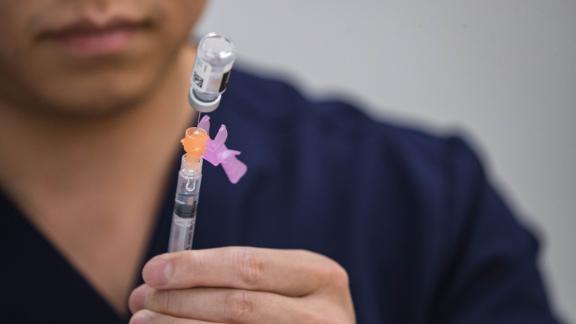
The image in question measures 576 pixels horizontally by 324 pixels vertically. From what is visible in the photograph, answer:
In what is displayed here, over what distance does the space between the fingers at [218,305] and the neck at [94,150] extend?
25cm

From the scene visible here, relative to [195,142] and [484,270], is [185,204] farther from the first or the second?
[484,270]

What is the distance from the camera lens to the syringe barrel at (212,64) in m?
0.34

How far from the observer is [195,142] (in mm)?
367

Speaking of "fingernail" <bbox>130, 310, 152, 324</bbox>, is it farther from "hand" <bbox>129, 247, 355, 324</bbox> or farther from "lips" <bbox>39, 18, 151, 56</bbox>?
"lips" <bbox>39, 18, 151, 56</bbox>

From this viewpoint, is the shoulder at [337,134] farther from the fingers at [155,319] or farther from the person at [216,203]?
the fingers at [155,319]

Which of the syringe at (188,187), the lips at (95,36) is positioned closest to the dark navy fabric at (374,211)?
the lips at (95,36)

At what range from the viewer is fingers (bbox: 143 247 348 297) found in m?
0.40

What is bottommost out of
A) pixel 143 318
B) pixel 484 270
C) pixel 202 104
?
pixel 484 270

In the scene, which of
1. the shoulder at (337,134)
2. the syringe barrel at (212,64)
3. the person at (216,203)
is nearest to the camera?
the syringe barrel at (212,64)

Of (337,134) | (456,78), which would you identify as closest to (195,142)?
(337,134)

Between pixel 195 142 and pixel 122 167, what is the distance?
A: 1.08 ft

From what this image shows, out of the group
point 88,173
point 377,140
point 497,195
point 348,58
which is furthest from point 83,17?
point 348,58

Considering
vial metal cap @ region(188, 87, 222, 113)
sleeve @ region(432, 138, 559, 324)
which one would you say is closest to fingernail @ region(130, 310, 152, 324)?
vial metal cap @ region(188, 87, 222, 113)

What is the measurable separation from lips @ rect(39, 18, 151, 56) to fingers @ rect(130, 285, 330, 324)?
190 mm
